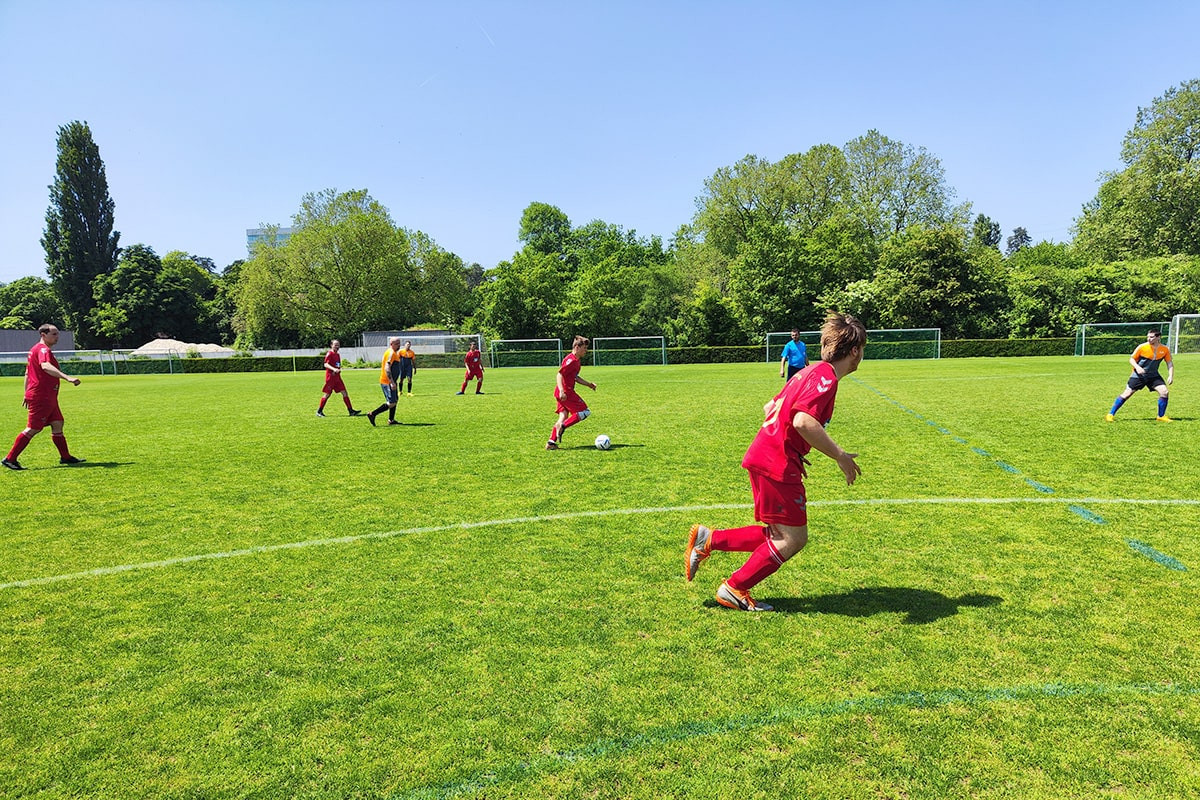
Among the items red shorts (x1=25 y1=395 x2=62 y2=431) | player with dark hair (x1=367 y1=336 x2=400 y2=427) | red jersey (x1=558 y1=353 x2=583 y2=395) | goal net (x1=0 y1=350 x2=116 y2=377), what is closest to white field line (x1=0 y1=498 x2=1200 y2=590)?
red jersey (x1=558 y1=353 x2=583 y2=395)

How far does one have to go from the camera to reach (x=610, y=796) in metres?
2.73

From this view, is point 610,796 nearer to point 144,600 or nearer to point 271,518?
point 144,600

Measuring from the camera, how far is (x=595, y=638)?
4129 millimetres

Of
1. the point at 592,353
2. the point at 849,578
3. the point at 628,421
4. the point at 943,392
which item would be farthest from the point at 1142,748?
the point at 592,353

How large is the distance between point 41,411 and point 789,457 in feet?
37.5

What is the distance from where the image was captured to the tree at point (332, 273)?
61.7 metres

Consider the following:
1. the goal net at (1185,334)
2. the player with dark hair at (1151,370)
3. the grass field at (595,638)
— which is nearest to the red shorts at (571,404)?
the grass field at (595,638)

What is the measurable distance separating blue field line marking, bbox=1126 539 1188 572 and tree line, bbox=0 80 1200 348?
45025 mm

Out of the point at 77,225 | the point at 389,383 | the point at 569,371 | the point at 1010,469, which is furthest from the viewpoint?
the point at 77,225

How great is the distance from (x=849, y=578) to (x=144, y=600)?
5.27 m

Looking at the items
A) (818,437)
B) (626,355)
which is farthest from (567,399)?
(626,355)

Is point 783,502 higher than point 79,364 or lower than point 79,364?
lower

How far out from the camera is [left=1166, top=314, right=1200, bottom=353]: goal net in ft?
121

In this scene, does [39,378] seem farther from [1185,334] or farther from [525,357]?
[1185,334]
